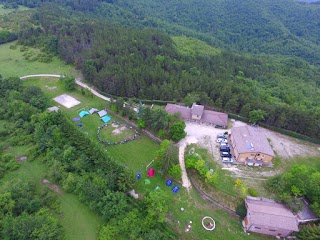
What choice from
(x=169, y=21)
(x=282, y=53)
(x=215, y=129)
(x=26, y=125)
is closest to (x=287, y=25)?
(x=282, y=53)

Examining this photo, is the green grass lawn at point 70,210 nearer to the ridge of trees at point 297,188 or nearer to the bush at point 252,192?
the bush at point 252,192

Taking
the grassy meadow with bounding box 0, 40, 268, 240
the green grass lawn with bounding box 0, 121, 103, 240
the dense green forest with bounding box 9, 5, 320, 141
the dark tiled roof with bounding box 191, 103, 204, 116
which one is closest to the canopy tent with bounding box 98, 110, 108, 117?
the grassy meadow with bounding box 0, 40, 268, 240

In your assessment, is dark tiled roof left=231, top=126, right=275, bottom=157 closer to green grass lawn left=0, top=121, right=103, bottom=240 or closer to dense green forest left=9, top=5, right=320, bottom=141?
dense green forest left=9, top=5, right=320, bottom=141

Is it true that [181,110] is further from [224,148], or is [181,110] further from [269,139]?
[269,139]

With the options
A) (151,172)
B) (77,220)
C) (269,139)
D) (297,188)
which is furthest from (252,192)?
(77,220)

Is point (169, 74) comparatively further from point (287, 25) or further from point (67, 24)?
point (287, 25)
